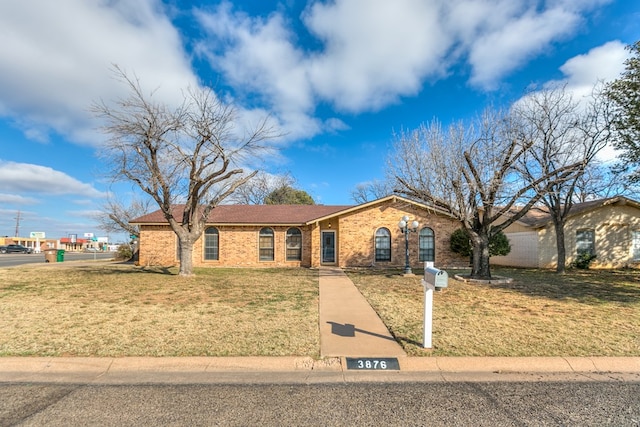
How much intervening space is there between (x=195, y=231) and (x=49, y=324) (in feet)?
25.3

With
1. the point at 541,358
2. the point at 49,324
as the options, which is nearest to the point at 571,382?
the point at 541,358

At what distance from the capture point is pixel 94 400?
3.75m

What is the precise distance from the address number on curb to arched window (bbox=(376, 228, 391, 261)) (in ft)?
47.1

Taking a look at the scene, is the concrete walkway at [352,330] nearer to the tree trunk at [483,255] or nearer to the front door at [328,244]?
the tree trunk at [483,255]

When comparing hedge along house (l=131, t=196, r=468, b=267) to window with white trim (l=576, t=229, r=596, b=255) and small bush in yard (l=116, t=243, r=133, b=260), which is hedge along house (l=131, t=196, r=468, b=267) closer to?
window with white trim (l=576, t=229, r=596, b=255)

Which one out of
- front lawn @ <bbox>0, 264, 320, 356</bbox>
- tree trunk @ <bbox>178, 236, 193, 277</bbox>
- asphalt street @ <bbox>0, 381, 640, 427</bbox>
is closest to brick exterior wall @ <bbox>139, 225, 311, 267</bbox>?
tree trunk @ <bbox>178, 236, 193, 277</bbox>

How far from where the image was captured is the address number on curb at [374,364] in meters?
4.68

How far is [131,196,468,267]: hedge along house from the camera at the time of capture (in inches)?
746

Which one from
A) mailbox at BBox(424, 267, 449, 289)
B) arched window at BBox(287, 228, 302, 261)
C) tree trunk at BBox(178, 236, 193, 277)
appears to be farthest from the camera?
arched window at BBox(287, 228, 302, 261)

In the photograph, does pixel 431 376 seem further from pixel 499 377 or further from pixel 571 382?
pixel 571 382

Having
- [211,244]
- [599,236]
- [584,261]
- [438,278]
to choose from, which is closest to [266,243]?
[211,244]

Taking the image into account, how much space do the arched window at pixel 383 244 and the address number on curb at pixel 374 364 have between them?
47.1 ft

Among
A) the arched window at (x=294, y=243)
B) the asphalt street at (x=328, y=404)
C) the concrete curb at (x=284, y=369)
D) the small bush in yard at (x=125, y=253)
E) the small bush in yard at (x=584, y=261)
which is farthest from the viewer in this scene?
the small bush in yard at (x=125, y=253)

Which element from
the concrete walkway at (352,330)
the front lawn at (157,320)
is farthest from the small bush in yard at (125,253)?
the concrete walkway at (352,330)
